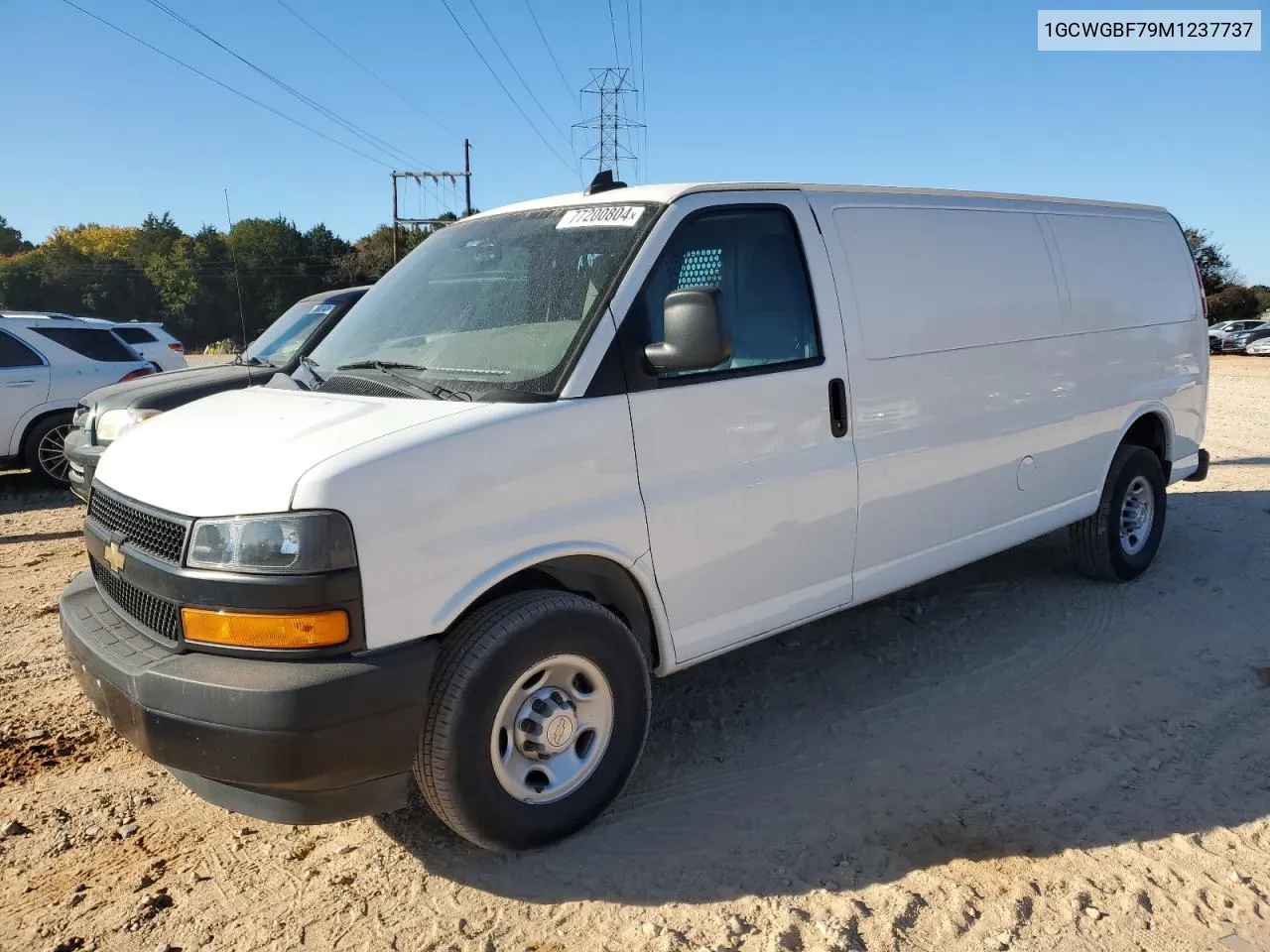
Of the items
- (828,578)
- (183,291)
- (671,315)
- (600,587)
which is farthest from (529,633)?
(183,291)

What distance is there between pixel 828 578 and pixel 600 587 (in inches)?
43.1

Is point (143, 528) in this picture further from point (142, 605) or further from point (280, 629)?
point (280, 629)

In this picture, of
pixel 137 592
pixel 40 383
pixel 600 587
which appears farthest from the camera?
pixel 40 383

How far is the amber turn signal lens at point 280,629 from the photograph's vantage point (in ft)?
8.52

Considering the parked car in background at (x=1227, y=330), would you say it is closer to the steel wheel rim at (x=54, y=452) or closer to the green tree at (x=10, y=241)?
the steel wheel rim at (x=54, y=452)

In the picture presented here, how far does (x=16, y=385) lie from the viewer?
9.59 m

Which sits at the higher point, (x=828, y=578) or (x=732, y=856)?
(x=828, y=578)

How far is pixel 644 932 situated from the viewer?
275 cm

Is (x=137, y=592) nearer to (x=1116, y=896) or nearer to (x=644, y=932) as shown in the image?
(x=644, y=932)

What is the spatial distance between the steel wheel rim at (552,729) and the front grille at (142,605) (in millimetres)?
1007

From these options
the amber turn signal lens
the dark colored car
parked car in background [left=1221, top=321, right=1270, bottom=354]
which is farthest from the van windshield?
parked car in background [left=1221, top=321, right=1270, bottom=354]

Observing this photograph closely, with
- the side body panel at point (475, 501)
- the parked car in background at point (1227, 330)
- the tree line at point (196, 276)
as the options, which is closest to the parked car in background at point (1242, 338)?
the parked car in background at point (1227, 330)

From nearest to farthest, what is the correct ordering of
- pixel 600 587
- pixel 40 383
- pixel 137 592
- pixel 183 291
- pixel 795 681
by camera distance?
pixel 137 592 < pixel 600 587 < pixel 795 681 < pixel 40 383 < pixel 183 291

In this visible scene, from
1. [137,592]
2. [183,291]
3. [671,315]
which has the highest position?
[183,291]
